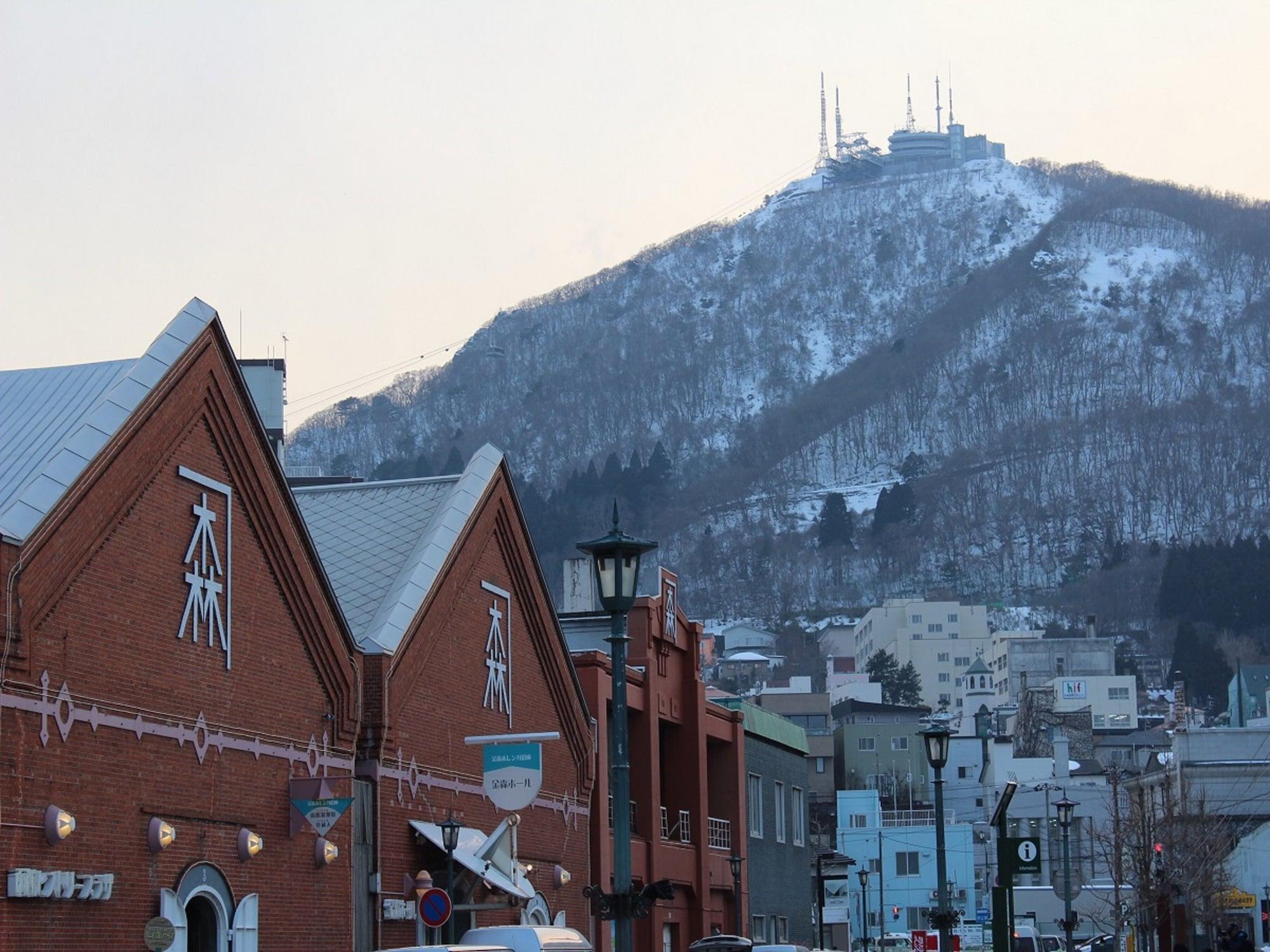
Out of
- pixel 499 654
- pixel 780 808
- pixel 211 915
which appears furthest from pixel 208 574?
pixel 780 808

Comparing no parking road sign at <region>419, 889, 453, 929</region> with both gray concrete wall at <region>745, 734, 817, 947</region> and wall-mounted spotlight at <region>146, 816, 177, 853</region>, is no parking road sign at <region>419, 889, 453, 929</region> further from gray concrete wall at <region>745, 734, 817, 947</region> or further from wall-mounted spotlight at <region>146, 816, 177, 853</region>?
gray concrete wall at <region>745, 734, 817, 947</region>

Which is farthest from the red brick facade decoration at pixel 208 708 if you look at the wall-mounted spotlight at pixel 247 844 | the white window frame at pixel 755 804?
the white window frame at pixel 755 804

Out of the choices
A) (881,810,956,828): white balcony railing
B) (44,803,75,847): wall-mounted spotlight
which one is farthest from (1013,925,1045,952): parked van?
(44,803,75,847): wall-mounted spotlight

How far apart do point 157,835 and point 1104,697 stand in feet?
567

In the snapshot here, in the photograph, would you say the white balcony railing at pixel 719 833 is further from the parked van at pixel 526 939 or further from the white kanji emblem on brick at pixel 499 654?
the parked van at pixel 526 939

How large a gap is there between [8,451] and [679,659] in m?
26.5

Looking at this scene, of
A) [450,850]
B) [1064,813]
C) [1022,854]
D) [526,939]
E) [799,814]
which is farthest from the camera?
[799,814]

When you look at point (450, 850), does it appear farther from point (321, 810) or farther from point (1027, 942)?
point (1027, 942)

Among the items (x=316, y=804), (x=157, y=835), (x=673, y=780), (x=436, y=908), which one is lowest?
(x=436, y=908)

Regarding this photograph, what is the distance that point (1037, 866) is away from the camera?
30.8 m

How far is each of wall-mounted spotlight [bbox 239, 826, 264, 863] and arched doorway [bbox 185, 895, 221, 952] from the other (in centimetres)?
83

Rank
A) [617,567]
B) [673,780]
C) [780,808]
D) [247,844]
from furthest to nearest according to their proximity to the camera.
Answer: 1. [780,808]
2. [673,780]
3. [247,844]
4. [617,567]

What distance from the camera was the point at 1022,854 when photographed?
29859 mm

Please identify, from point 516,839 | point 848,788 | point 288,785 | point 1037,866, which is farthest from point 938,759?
point 848,788
